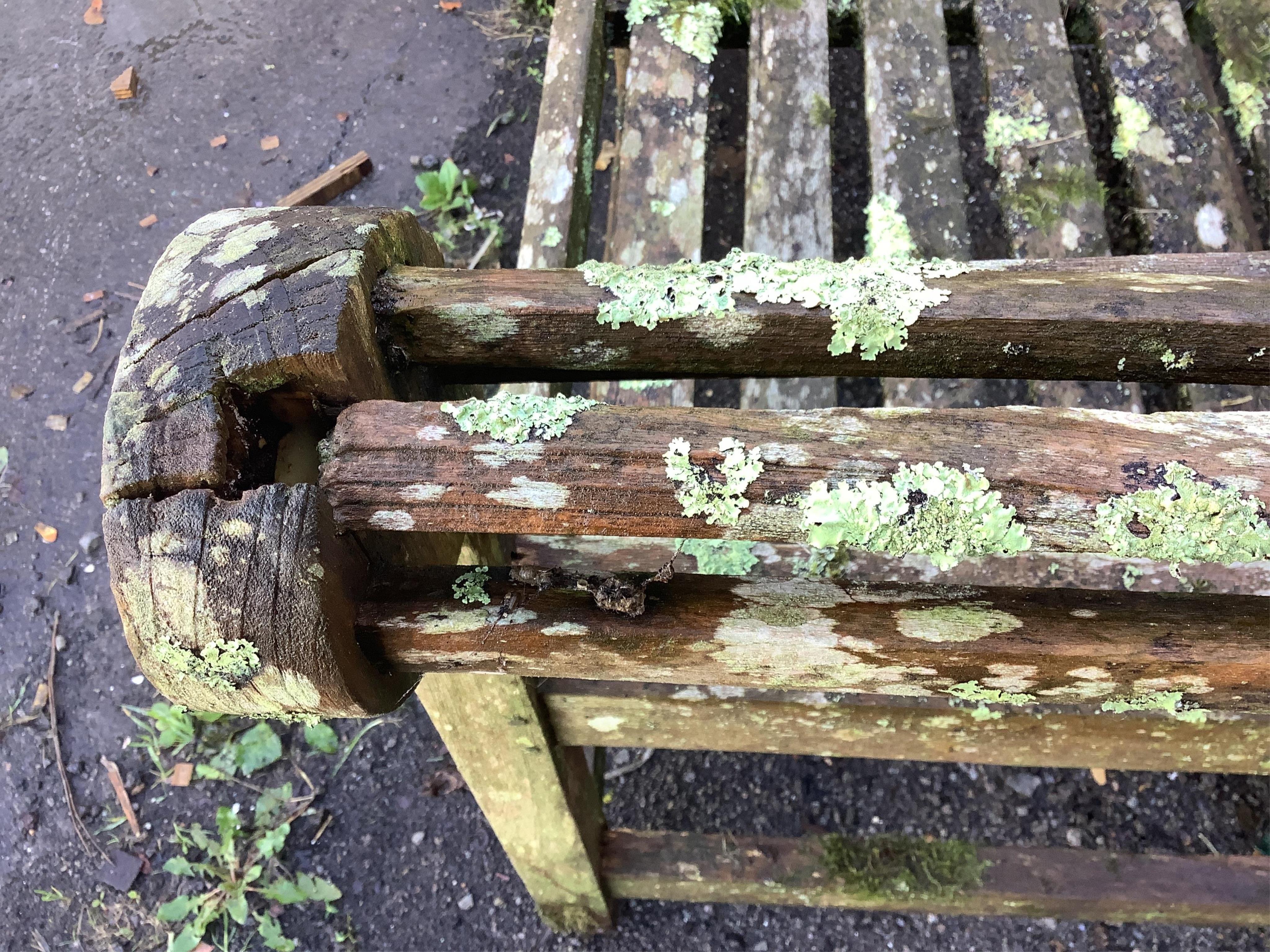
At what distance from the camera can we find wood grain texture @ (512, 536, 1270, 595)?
129 centimetres

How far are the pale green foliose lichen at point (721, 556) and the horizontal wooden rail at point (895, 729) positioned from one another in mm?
208

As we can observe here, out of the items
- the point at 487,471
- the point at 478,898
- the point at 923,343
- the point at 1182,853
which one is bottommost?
the point at 478,898

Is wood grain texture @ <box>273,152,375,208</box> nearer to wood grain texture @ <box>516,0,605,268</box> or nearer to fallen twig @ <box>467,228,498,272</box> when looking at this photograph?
fallen twig @ <box>467,228,498,272</box>

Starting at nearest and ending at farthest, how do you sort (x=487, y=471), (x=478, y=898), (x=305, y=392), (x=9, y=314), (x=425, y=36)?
1. (x=487, y=471)
2. (x=305, y=392)
3. (x=478, y=898)
4. (x=9, y=314)
5. (x=425, y=36)

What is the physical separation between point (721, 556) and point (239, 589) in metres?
0.73

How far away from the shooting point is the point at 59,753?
256 cm

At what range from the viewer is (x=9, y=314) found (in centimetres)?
328

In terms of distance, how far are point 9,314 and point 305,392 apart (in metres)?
3.24

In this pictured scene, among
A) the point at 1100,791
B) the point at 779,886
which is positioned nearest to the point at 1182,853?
the point at 1100,791

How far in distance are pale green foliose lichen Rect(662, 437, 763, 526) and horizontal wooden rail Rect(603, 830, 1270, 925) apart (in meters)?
1.52

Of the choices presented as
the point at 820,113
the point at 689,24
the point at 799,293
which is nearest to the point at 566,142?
the point at 689,24

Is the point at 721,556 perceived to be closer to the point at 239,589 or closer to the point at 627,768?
the point at 239,589

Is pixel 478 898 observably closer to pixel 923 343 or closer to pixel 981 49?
pixel 923 343

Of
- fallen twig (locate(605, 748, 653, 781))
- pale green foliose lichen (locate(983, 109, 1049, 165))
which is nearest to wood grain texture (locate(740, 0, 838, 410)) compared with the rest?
pale green foliose lichen (locate(983, 109, 1049, 165))
